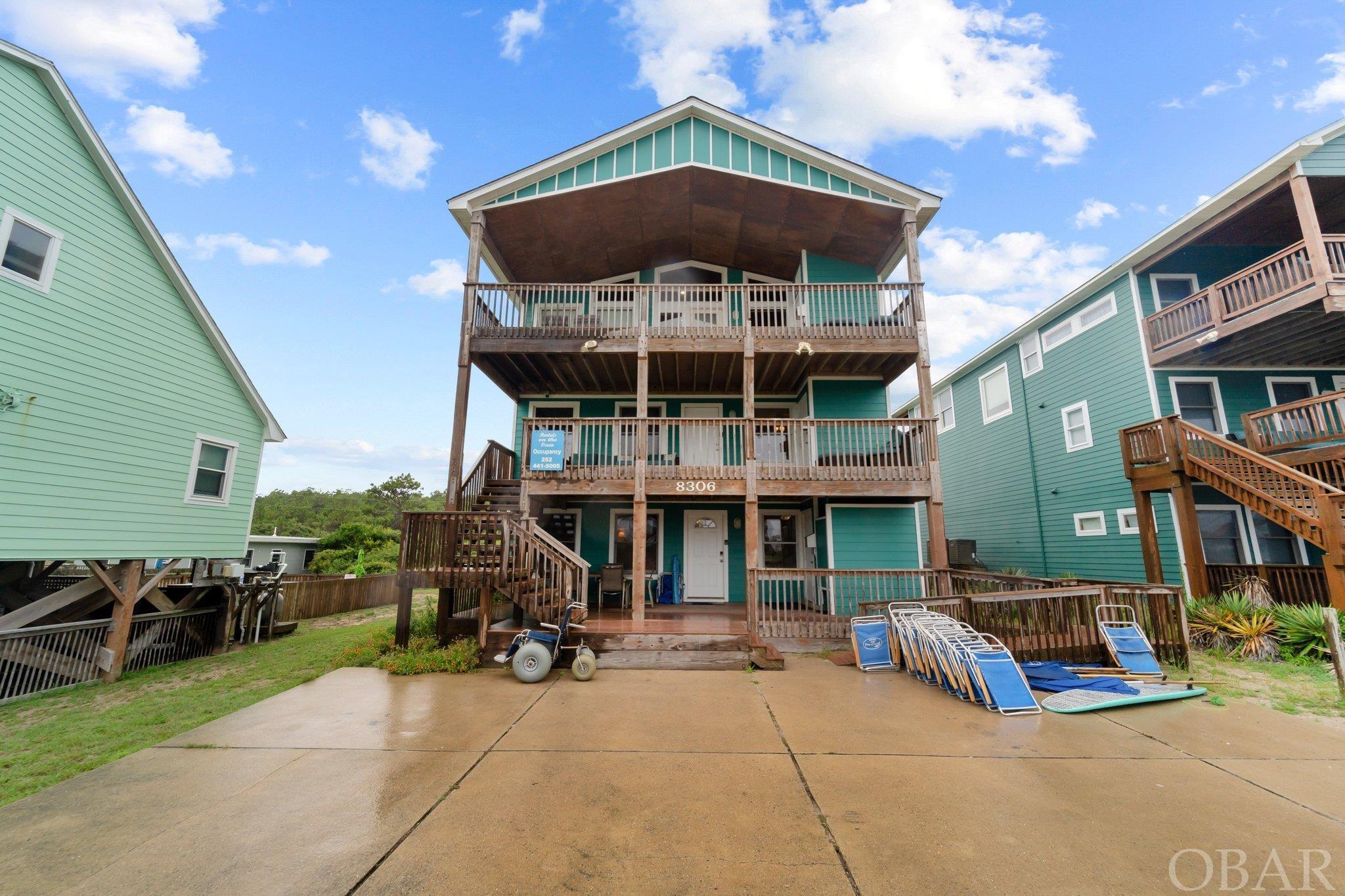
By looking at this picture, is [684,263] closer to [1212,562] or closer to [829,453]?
[829,453]

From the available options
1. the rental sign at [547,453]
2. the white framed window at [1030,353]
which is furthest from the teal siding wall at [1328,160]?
the rental sign at [547,453]

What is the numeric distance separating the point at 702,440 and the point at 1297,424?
12.1 meters

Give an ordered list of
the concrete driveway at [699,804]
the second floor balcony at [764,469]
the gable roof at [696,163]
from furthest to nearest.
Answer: the gable roof at [696,163] < the second floor balcony at [764,469] < the concrete driveway at [699,804]

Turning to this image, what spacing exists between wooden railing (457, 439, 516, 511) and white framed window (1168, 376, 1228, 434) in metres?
15.7

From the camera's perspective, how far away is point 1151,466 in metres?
10.5

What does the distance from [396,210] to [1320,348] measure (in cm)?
2795

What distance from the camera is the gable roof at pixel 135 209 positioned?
8.09m

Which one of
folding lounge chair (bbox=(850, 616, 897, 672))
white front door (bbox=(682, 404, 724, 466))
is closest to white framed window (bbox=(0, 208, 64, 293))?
white front door (bbox=(682, 404, 724, 466))

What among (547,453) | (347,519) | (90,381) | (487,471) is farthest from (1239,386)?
(347,519)

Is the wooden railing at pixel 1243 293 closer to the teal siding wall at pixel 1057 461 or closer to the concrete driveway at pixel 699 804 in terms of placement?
the teal siding wall at pixel 1057 461

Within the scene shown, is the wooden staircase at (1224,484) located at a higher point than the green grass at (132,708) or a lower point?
higher

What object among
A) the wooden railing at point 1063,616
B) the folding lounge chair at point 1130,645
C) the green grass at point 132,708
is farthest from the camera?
the wooden railing at point 1063,616

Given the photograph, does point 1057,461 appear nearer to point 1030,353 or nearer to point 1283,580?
point 1030,353

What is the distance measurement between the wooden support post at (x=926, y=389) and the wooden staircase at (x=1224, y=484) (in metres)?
4.26
